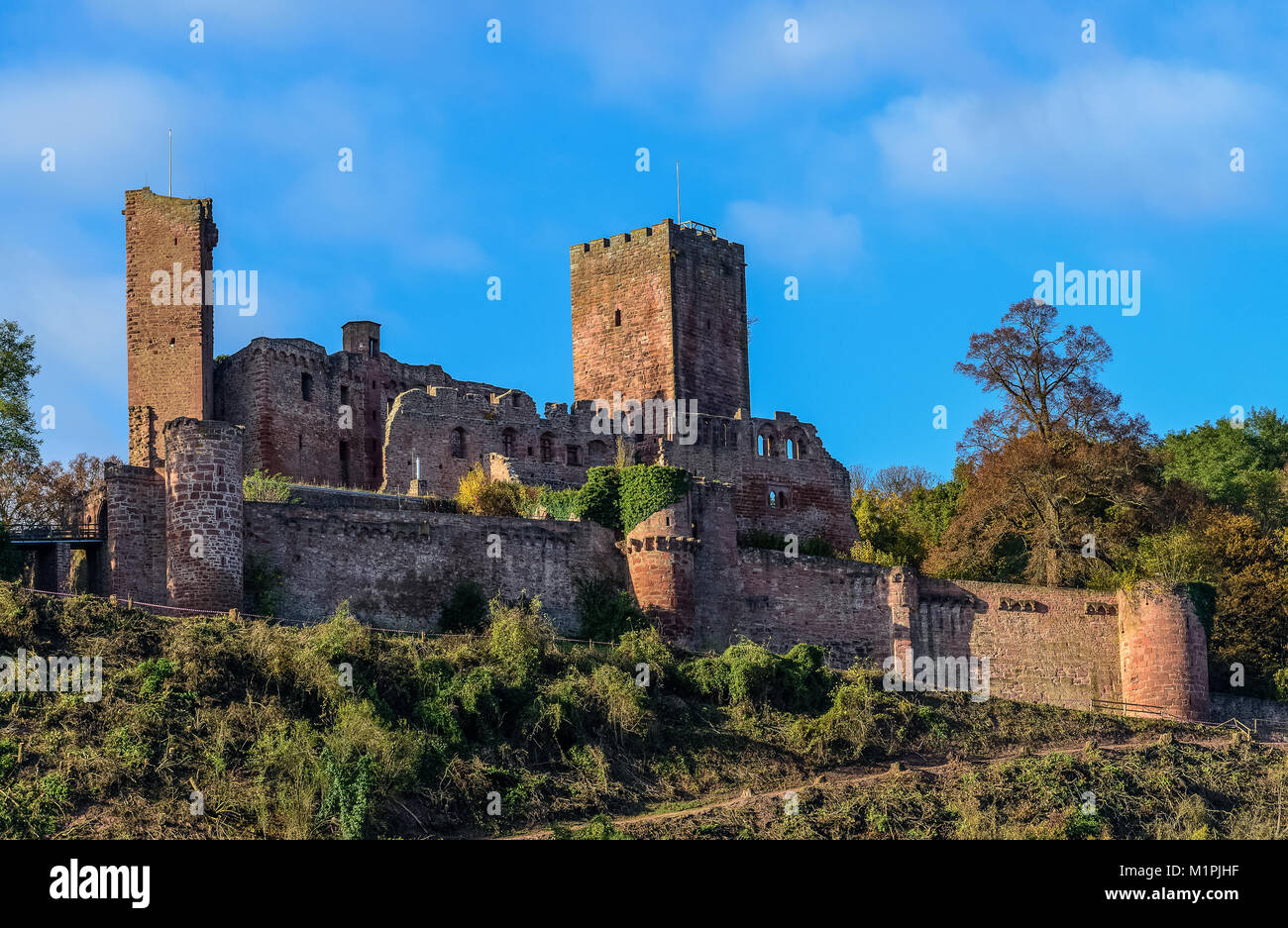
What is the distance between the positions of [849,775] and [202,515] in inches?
518

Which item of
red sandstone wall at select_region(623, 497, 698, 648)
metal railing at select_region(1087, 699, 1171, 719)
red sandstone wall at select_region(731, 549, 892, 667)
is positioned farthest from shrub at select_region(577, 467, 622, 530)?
metal railing at select_region(1087, 699, 1171, 719)

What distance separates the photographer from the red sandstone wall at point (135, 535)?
41312mm

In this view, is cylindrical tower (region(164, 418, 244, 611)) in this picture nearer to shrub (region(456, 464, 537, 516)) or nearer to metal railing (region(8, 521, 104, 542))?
metal railing (region(8, 521, 104, 542))

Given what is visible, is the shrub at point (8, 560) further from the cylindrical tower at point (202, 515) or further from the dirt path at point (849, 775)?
the dirt path at point (849, 775)

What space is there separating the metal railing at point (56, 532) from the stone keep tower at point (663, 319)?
18.4 metres

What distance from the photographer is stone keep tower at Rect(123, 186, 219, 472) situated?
2034 inches

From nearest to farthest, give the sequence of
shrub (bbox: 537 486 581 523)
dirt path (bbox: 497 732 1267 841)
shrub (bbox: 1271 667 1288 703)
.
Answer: dirt path (bbox: 497 732 1267 841) → shrub (bbox: 537 486 581 523) → shrub (bbox: 1271 667 1288 703)

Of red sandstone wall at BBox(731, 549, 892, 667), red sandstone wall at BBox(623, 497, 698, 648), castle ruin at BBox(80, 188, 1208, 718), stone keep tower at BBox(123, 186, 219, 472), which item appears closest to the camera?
castle ruin at BBox(80, 188, 1208, 718)

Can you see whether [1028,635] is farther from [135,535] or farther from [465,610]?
[135,535]

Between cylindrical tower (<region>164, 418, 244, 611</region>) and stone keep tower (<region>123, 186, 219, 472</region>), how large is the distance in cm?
960

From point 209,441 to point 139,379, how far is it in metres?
10.7

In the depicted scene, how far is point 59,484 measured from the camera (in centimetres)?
5516

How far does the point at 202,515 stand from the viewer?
136 ft

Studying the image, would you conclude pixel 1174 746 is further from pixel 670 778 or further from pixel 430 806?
pixel 430 806
